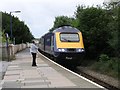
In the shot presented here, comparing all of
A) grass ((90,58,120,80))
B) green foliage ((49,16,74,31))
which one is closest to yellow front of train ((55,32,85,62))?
grass ((90,58,120,80))

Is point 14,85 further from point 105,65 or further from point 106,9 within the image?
point 106,9

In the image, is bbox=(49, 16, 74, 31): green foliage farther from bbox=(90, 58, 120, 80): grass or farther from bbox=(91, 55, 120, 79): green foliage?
bbox=(90, 58, 120, 80): grass

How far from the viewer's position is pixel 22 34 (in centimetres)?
8800

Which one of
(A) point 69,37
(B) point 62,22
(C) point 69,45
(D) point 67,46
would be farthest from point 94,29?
(B) point 62,22

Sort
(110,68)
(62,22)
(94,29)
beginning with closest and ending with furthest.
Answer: (110,68) < (94,29) < (62,22)

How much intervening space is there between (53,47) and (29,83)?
57.8ft

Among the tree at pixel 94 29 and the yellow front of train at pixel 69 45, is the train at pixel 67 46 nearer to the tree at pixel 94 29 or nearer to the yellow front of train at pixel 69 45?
the yellow front of train at pixel 69 45

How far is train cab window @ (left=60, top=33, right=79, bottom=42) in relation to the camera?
106ft

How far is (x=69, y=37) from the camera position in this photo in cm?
3244

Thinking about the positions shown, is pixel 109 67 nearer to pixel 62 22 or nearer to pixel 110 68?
pixel 110 68

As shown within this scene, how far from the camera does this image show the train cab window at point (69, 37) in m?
32.2

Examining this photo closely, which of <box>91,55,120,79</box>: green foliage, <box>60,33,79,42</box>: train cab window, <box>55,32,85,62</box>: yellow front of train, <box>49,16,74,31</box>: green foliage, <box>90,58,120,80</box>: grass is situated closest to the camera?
<box>90,58,120,80</box>: grass

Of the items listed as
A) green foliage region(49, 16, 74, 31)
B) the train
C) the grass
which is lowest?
the grass

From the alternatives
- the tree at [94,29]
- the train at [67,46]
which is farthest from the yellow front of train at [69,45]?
the tree at [94,29]
